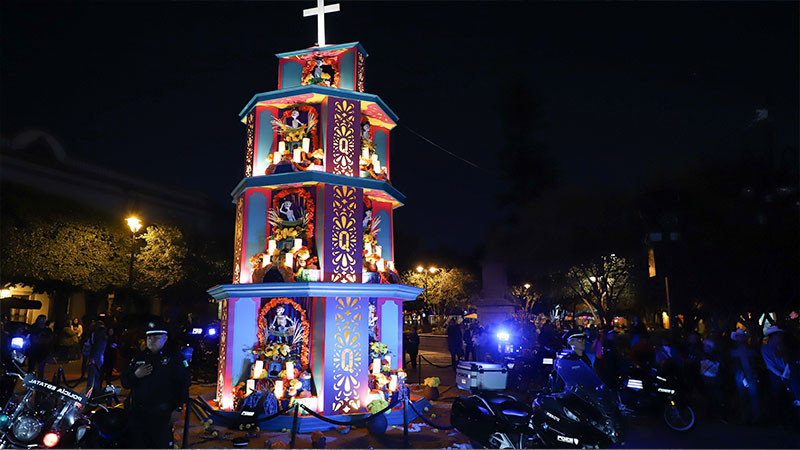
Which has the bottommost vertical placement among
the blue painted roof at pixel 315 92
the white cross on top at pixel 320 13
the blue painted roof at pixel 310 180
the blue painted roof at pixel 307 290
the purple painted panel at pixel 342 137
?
the blue painted roof at pixel 307 290

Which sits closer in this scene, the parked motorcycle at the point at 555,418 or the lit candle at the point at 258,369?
the parked motorcycle at the point at 555,418

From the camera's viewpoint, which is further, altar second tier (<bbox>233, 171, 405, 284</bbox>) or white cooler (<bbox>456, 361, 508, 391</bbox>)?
altar second tier (<bbox>233, 171, 405, 284</bbox>)

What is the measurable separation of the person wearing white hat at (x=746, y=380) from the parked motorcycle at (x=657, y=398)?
151cm

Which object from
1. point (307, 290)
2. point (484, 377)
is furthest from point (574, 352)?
point (307, 290)

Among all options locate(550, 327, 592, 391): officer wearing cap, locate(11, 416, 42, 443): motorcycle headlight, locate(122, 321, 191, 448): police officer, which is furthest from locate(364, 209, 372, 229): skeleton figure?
locate(11, 416, 42, 443): motorcycle headlight

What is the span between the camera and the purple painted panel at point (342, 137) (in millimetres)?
12742

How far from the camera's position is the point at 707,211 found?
66.6 ft

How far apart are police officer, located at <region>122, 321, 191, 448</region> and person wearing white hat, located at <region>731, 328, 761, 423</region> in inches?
431

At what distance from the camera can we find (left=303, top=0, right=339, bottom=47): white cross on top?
13.5 meters

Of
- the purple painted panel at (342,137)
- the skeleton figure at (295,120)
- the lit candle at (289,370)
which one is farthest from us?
the skeleton figure at (295,120)

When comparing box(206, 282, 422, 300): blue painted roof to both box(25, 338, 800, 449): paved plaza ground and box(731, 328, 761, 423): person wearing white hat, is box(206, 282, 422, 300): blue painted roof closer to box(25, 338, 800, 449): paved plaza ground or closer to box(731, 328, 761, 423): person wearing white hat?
box(25, 338, 800, 449): paved plaza ground

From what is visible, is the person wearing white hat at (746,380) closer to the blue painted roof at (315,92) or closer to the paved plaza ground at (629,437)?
the paved plaza ground at (629,437)

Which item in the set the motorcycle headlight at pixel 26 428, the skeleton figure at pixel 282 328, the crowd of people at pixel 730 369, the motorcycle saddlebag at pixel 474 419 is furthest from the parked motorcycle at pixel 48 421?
the crowd of people at pixel 730 369

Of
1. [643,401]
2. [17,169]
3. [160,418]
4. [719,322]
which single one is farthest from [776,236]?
[17,169]
